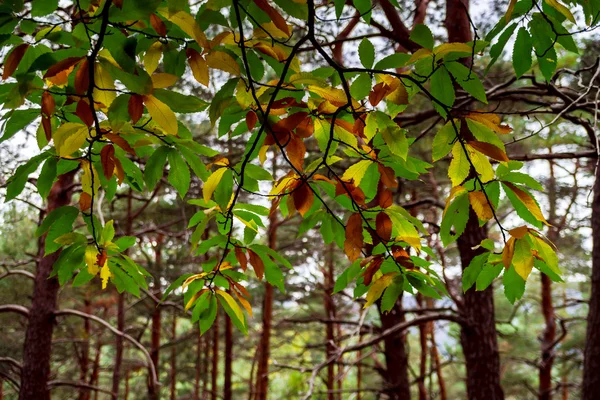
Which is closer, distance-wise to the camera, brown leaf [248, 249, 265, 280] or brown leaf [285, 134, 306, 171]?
brown leaf [285, 134, 306, 171]

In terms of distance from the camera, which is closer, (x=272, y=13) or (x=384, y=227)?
(x=272, y=13)

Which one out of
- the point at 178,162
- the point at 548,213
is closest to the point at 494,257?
the point at 178,162

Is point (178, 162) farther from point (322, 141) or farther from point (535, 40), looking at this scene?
point (535, 40)

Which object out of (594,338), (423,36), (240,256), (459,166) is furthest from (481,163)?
(594,338)

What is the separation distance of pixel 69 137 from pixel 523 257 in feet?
2.78

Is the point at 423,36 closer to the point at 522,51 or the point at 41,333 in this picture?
the point at 522,51

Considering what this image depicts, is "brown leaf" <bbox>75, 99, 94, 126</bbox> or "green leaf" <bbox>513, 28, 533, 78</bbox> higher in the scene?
"green leaf" <bbox>513, 28, 533, 78</bbox>

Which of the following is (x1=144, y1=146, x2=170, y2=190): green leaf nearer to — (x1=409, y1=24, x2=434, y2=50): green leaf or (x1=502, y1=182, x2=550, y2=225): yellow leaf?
(x1=409, y1=24, x2=434, y2=50): green leaf

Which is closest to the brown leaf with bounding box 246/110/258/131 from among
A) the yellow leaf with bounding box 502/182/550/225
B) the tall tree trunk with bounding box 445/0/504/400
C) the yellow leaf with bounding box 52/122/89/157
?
the yellow leaf with bounding box 52/122/89/157

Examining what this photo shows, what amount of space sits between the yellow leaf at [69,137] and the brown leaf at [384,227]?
22.7 inches

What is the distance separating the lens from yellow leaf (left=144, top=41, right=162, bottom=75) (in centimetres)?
86

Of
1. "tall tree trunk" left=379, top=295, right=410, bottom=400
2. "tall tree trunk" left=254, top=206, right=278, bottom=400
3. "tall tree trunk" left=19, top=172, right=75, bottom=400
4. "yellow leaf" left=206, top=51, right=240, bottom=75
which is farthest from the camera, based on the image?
"tall tree trunk" left=254, top=206, right=278, bottom=400

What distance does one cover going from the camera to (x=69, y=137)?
29.8 inches

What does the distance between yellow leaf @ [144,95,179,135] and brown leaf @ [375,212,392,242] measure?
0.45m
